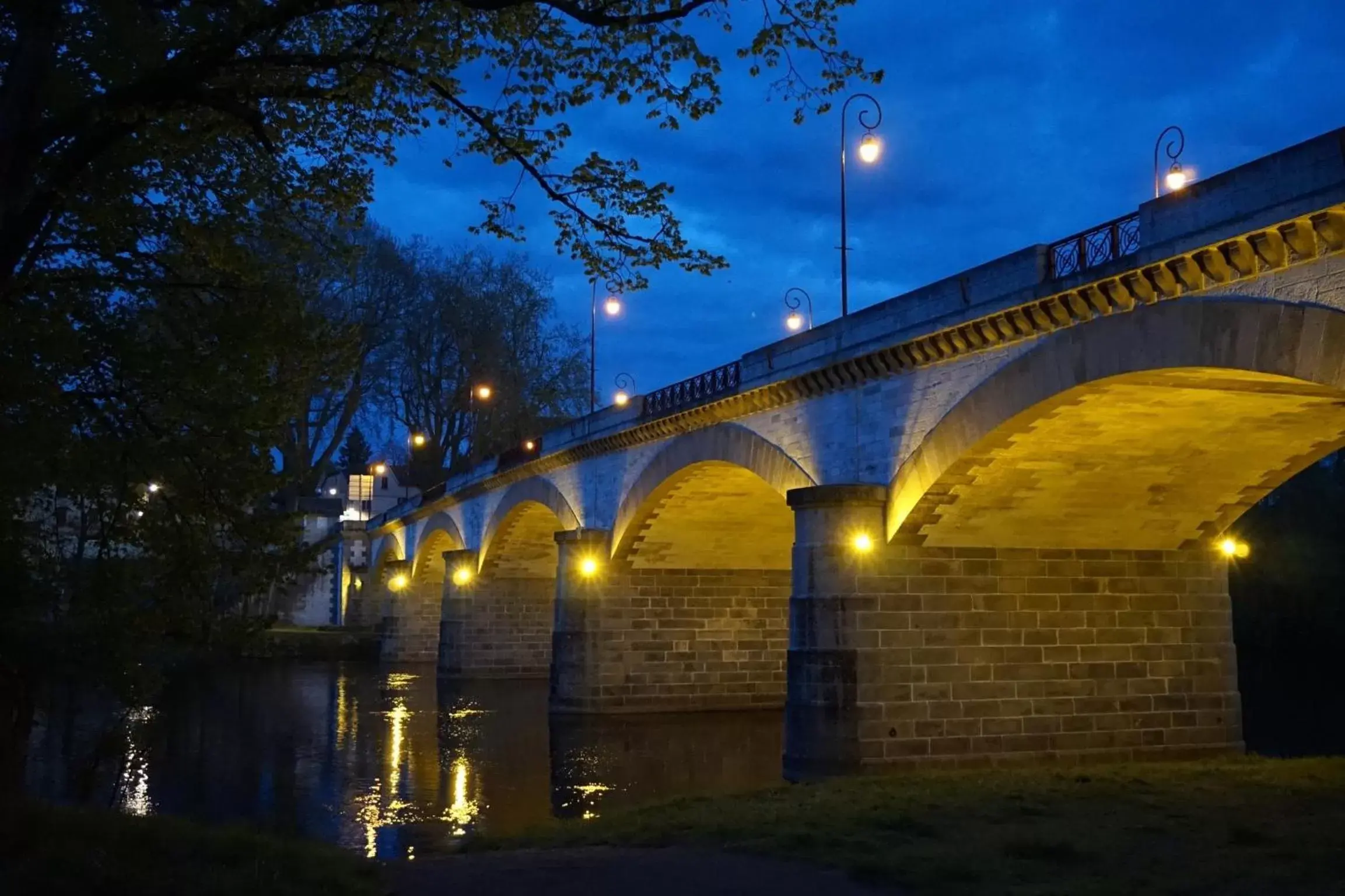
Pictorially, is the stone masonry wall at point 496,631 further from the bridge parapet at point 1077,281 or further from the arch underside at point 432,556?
the bridge parapet at point 1077,281

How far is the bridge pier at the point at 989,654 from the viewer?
46.5 ft

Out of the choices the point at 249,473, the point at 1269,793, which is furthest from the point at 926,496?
the point at 249,473

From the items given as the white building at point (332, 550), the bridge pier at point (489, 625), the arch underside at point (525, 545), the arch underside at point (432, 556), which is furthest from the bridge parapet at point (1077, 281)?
the white building at point (332, 550)

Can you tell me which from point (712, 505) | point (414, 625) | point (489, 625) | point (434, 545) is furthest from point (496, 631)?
point (712, 505)

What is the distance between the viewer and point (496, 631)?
3231cm

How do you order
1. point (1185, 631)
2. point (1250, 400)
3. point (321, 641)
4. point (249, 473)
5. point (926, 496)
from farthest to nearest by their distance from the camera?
point (321, 641), point (1185, 631), point (926, 496), point (1250, 400), point (249, 473)

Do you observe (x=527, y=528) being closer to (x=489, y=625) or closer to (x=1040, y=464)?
(x=489, y=625)

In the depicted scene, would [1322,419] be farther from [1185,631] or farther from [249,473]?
[249,473]

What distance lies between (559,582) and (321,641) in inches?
735

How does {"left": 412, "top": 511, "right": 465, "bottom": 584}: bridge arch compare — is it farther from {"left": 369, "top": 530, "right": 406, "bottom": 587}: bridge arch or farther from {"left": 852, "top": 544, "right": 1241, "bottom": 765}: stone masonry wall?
{"left": 852, "top": 544, "right": 1241, "bottom": 765}: stone masonry wall

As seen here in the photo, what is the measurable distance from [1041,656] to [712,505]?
7.26 m

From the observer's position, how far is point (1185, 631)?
15.9 m

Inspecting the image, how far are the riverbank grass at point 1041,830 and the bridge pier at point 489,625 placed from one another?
20.5 meters

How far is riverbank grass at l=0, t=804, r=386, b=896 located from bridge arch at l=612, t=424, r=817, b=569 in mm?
10184
